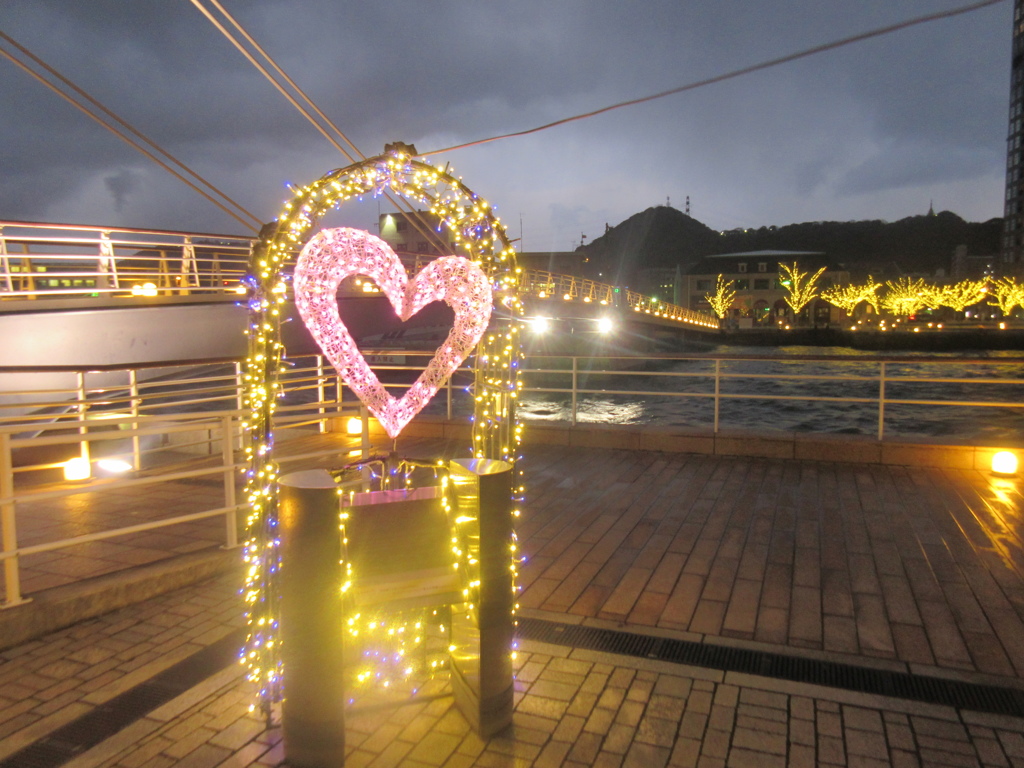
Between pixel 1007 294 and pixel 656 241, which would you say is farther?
pixel 656 241

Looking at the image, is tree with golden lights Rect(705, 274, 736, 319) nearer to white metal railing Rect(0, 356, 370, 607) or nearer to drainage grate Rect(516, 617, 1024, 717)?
white metal railing Rect(0, 356, 370, 607)

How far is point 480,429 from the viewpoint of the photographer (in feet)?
14.3

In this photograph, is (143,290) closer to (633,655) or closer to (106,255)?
(106,255)

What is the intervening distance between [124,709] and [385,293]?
2463 millimetres

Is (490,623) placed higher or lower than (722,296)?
lower

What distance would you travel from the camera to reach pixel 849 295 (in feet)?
242

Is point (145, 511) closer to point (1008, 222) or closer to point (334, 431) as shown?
point (334, 431)

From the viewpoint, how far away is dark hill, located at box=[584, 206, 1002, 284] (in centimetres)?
13600

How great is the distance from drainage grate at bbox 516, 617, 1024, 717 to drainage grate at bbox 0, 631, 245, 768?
1.60m

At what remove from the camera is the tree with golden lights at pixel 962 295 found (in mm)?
72188

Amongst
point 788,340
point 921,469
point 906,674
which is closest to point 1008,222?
point 788,340

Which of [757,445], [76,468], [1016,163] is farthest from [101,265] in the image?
[1016,163]

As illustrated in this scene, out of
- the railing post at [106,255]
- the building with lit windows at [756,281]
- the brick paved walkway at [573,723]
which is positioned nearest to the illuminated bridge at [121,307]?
the railing post at [106,255]

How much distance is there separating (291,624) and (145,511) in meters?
3.79
